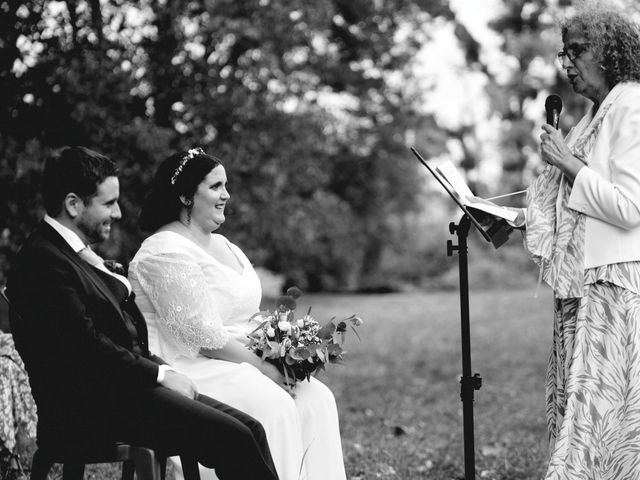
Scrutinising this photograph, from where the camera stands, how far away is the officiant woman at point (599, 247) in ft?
12.4

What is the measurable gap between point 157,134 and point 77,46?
0.96 m

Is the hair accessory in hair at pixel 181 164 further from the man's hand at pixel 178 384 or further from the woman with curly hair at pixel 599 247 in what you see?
the woman with curly hair at pixel 599 247

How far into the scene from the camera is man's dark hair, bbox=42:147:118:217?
11.3ft

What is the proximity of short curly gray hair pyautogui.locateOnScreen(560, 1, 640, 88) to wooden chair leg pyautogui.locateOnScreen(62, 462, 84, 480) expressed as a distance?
2.83 m

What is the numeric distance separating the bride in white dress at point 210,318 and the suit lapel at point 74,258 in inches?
24.4

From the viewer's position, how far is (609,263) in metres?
3.85

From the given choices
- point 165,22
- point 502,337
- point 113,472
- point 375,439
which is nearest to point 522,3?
point 502,337

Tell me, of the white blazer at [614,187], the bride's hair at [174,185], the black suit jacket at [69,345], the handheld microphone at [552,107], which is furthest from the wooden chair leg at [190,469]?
the handheld microphone at [552,107]

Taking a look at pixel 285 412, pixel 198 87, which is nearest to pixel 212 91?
pixel 198 87

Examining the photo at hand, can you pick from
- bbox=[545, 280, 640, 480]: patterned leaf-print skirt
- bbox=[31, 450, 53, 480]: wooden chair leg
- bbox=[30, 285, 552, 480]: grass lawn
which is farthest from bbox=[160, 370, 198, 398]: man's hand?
bbox=[30, 285, 552, 480]: grass lawn

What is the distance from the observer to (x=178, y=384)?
11.6ft

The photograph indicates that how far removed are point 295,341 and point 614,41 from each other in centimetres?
197

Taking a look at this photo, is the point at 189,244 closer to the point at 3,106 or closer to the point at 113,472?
the point at 113,472

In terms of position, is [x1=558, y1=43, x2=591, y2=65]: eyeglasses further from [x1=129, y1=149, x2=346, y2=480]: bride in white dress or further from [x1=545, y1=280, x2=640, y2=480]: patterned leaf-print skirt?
[x1=129, y1=149, x2=346, y2=480]: bride in white dress
